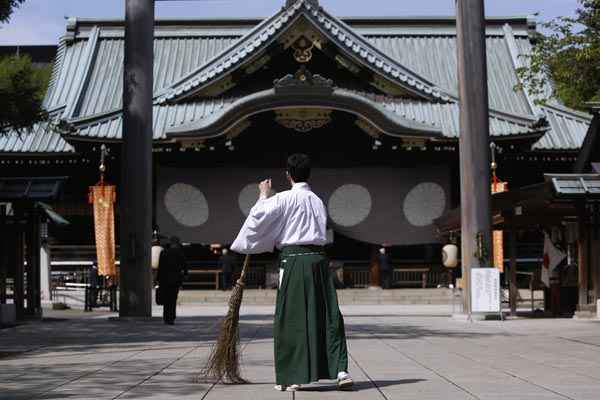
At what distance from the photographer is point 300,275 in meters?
8.20

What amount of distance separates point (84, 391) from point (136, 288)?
10891mm

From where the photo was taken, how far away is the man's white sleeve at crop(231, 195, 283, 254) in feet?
26.9

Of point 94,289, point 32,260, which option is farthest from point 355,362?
point 94,289

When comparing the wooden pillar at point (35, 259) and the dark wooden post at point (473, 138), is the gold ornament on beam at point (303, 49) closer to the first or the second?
the dark wooden post at point (473, 138)

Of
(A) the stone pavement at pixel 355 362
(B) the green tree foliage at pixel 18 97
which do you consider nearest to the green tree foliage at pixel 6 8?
(B) the green tree foliage at pixel 18 97

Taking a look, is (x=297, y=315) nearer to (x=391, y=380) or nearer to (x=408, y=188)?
(x=391, y=380)

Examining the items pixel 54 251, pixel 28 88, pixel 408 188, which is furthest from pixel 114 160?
pixel 28 88

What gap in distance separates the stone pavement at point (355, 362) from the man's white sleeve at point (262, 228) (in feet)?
3.62

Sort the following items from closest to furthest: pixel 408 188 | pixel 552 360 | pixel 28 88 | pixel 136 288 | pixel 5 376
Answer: pixel 5 376 → pixel 552 360 → pixel 28 88 → pixel 136 288 → pixel 408 188

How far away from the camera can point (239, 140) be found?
98.4 feet

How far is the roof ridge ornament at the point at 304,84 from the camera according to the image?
92.3ft

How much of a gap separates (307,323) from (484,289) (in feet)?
35.9

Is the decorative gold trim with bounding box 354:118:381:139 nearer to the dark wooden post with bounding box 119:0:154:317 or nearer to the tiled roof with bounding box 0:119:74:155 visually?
the tiled roof with bounding box 0:119:74:155

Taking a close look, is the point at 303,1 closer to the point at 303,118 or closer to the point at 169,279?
the point at 303,118
